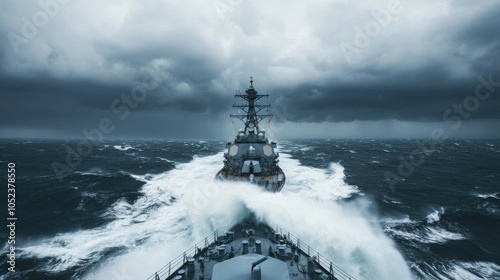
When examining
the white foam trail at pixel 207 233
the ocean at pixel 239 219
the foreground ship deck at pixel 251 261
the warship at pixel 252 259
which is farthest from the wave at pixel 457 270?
the foreground ship deck at pixel 251 261

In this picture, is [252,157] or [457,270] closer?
[457,270]

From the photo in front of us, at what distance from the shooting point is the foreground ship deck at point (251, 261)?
31.1ft

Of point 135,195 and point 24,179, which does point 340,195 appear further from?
point 24,179

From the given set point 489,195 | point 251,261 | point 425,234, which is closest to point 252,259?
point 251,261

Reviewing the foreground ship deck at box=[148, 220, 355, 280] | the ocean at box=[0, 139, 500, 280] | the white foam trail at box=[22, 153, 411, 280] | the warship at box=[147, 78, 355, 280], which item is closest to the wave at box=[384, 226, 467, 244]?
the ocean at box=[0, 139, 500, 280]

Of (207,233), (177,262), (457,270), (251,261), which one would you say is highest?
(251,261)

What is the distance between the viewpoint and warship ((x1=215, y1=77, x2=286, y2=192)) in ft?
89.4

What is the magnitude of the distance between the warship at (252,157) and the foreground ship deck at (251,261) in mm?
10821

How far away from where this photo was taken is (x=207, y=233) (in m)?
21.2

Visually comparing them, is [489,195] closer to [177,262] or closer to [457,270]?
[457,270]

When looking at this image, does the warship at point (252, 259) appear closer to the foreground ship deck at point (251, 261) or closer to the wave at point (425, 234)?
the foreground ship deck at point (251, 261)

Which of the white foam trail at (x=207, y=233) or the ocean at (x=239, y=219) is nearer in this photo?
the white foam trail at (x=207, y=233)

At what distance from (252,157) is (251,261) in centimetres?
2076

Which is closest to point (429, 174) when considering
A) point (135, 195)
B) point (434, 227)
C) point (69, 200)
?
point (434, 227)
